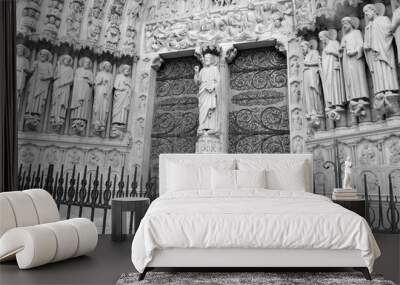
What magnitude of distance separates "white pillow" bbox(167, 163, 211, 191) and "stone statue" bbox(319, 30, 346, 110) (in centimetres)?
202

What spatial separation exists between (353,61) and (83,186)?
13.4 feet

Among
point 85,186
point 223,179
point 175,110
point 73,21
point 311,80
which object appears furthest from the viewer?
point 175,110

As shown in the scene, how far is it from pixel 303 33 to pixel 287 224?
3663 millimetres

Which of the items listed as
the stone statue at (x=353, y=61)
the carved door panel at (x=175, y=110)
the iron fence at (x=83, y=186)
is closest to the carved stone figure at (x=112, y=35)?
the carved door panel at (x=175, y=110)

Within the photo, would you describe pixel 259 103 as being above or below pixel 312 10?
below

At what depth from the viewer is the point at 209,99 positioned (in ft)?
18.0

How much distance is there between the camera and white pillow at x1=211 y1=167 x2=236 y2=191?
3756 mm

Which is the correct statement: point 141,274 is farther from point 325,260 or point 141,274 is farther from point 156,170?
point 156,170

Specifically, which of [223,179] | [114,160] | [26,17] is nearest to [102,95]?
[114,160]

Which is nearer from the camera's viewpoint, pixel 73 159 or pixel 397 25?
pixel 397 25

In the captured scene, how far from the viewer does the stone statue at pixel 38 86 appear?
5.35 m

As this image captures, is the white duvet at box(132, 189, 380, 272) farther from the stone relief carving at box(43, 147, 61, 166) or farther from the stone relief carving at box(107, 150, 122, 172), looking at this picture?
the stone relief carving at box(43, 147, 61, 166)

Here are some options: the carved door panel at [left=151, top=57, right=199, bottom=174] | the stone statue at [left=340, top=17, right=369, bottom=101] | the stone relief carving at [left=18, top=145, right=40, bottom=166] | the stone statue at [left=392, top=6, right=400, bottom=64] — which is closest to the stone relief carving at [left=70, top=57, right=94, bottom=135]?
the stone relief carving at [left=18, top=145, right=40, bottom=166]

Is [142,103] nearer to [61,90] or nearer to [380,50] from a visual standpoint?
[61,90]
